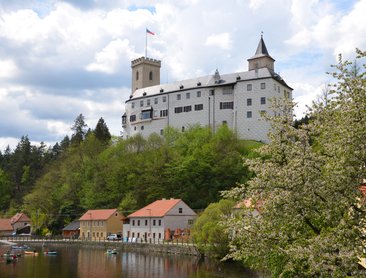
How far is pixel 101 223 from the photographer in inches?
3118

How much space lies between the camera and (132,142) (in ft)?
312

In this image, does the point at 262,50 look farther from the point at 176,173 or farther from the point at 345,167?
the point at 345,167

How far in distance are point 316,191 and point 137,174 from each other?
240ft

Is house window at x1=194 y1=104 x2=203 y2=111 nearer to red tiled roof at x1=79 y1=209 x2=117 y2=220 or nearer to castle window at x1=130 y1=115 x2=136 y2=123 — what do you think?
castle window at x1=130 y1=115 x2=136 y2=123

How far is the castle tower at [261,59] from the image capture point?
92250 millimetres

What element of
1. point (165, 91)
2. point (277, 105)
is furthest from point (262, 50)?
point (277, 105)

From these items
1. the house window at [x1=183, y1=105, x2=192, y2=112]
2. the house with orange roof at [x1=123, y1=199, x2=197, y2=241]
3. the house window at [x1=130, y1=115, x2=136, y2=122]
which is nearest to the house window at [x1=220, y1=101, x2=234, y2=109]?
the house window at [x1=183, y1=105, x2=192, y2=112]

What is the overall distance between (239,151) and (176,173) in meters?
11.0

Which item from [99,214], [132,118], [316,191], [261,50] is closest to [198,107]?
[261,50]

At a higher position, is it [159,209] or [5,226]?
[159,209]

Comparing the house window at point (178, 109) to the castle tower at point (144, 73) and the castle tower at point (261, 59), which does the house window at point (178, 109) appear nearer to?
the castle tower at point (261, 59)

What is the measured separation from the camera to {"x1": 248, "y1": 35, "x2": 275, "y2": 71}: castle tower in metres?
92.2

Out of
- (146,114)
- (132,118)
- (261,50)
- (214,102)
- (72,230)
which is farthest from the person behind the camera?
(132,118)

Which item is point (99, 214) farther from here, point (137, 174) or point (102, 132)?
point (102, 132)
